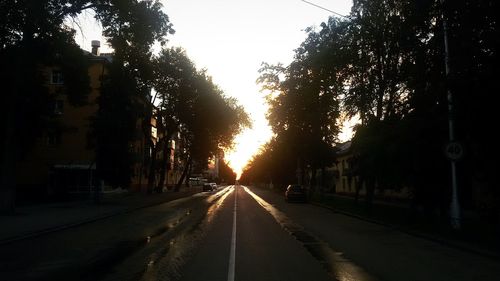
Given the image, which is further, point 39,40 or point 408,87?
point 39,40

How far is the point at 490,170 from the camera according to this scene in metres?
15.7

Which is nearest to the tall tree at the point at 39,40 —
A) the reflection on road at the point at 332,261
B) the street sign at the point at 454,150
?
the reflection on road at the point at 332,261

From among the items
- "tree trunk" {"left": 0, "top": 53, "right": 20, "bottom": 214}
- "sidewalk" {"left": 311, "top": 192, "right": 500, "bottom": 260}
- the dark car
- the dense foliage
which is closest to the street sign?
the dense foliage

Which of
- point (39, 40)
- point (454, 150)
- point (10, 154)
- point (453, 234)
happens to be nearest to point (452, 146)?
point (454, 150)

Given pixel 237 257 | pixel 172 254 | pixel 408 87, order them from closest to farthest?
pixel 237 257 → pixel 172 254 → pixel 408 87

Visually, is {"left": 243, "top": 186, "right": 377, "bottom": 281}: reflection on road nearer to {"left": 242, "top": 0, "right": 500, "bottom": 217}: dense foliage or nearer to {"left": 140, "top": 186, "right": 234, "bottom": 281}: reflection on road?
{"left": 140, "top": 186, "right": 234, "bottom": 281}: reflection on road

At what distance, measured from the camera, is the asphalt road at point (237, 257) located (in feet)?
30.7

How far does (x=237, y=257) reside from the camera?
1141 centimetres

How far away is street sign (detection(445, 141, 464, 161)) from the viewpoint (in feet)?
52.9

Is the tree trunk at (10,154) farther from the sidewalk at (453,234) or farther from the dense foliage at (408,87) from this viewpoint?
the sidewalk at (453,234)

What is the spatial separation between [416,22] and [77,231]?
1312 centimetres

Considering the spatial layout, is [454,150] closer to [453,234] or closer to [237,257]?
[453,234]

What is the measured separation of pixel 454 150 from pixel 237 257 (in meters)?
8.51

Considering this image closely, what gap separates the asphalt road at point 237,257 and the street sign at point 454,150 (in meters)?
2.83
